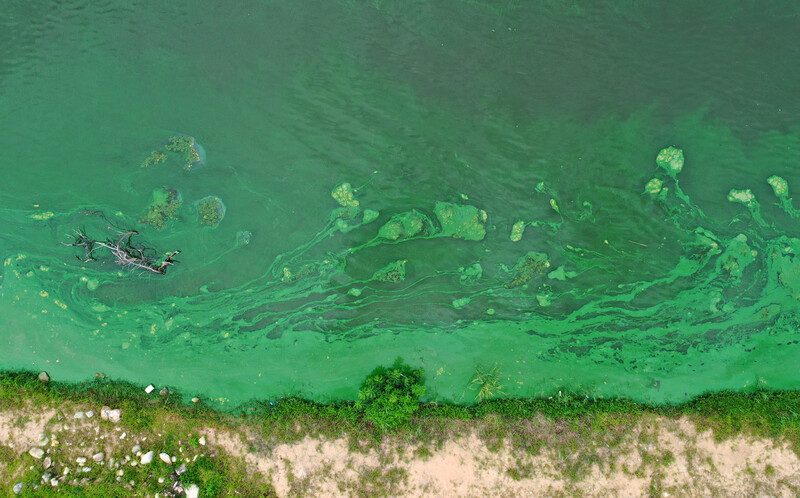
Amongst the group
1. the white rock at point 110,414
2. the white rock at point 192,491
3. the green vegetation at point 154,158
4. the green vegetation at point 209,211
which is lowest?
the white rock at point 192,491

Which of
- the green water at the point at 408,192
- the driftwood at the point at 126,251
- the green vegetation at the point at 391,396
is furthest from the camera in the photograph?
the driftwood at the point at 126,251

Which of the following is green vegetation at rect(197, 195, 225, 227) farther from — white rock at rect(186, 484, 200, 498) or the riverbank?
white rock at rect(186, 484, 200, 498)

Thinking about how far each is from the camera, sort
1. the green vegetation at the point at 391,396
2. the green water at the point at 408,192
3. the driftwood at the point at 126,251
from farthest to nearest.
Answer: the driftwood at the point at 126,251 → the green water at the point at 408,192 → the green vegetation at the point at 391,396

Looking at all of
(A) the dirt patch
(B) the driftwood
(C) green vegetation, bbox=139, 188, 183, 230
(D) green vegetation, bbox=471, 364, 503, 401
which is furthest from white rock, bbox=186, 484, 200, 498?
(D) green vegetation, bbox=471, 364, 503, 401

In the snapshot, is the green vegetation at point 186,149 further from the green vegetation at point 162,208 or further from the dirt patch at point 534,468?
the dirt patch at point 534,468

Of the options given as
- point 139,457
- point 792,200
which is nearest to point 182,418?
point 139,457

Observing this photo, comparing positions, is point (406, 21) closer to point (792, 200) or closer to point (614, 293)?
point (614, 293)

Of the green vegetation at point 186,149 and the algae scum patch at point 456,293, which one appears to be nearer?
the algae scum patch at point 456,293

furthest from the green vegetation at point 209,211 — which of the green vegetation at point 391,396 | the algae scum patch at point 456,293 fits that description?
the green vegetation at point 391,396
